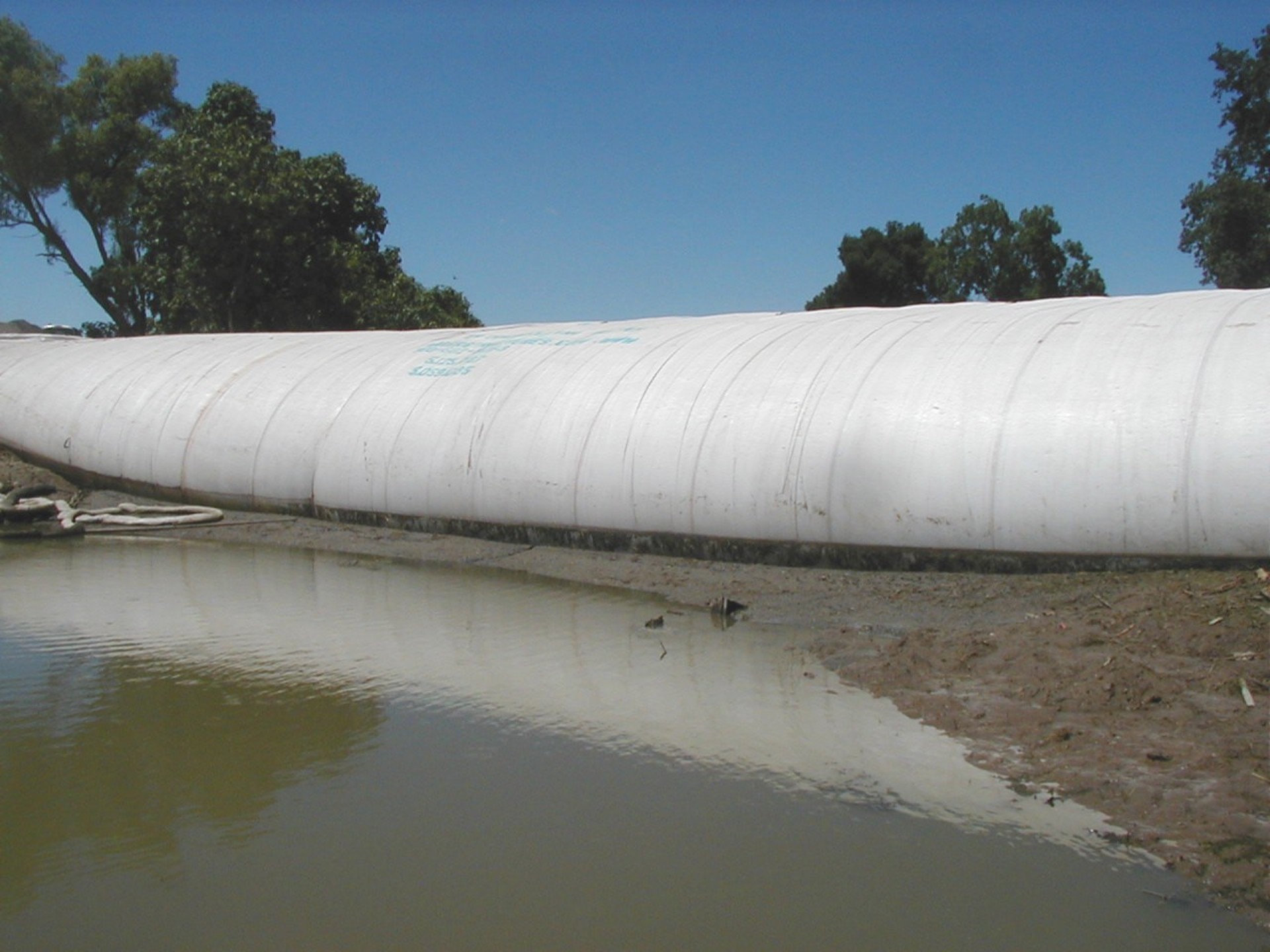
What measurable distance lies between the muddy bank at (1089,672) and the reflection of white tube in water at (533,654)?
25 cm

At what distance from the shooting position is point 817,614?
7.98 metres

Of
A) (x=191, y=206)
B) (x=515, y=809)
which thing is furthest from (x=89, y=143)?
(x=515, y=809)

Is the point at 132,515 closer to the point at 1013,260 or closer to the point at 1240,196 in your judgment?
the point at 1240,196

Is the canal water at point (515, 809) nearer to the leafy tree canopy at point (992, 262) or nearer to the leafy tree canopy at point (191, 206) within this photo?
the leafy tree canopy at point (191, 206)

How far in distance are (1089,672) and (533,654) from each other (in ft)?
10.8

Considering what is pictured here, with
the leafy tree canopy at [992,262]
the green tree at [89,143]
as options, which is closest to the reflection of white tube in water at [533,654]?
the green tree at [89,143]

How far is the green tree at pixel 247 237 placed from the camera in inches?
901

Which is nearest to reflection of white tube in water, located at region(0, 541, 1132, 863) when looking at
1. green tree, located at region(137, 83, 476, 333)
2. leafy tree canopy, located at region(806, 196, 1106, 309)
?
green tree, located at region(137, 83, 476, 333)

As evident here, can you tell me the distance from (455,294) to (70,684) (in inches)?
1161

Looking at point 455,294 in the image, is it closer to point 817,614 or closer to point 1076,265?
point 1076,265

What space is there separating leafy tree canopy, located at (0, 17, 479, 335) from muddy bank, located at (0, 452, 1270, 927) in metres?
16.6

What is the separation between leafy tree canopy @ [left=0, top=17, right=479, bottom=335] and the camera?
2322 cm

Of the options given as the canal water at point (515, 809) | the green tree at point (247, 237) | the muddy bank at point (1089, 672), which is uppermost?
the green tree at point (247, 237)

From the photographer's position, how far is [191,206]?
2281cm
